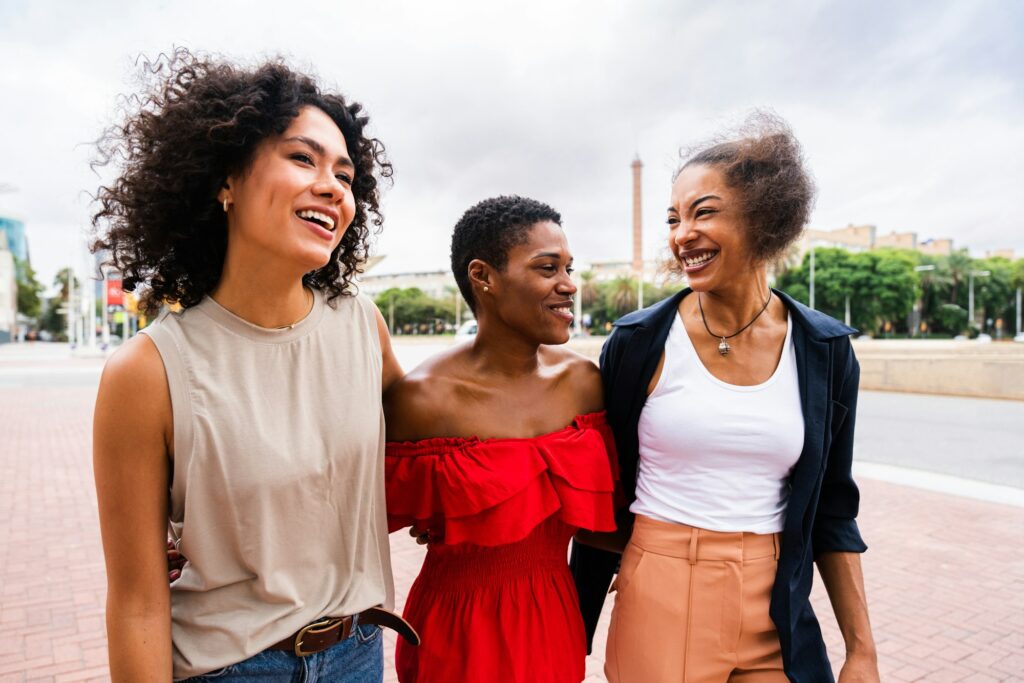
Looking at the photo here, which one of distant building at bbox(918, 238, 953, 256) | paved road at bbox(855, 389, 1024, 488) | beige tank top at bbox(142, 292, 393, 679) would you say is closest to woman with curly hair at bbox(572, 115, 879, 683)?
beige tank top at bbox(142, 292, 393, 679)

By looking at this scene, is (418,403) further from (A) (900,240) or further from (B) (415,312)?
(A) (900,240)

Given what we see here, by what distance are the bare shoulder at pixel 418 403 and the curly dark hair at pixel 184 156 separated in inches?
27.8

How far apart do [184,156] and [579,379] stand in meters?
1.38

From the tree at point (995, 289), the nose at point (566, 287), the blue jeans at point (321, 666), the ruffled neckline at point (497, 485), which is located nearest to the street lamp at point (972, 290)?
the tree at point (995, 289)

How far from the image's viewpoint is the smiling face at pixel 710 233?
6.91 ft

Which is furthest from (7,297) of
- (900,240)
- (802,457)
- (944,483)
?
(900,240)

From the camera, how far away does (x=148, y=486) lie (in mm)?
1386

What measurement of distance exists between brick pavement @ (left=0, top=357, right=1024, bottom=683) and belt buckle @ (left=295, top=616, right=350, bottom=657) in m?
2.45

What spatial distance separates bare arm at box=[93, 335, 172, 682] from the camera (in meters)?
1.36

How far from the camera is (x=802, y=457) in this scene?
2021 millimetres

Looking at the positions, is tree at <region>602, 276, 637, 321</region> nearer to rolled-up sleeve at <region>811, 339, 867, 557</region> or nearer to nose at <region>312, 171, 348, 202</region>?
rolled-up sleeve at <region>811, 339, 867, 557</region>

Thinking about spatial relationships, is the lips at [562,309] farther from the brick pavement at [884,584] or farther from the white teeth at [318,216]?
the brick pavement at [884,584]

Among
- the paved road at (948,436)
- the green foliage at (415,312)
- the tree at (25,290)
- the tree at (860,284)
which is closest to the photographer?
the paved road at (948,436)

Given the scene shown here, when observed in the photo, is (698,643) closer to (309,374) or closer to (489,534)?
(489,534)
